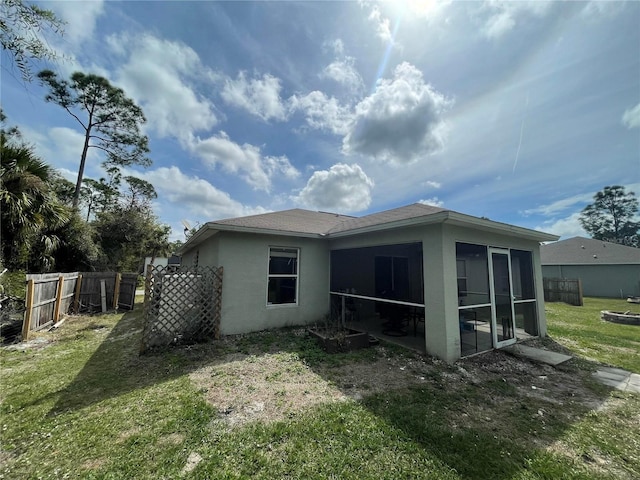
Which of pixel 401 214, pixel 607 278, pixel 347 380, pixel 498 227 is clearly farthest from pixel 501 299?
pixel 607 278

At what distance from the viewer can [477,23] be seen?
644 cm

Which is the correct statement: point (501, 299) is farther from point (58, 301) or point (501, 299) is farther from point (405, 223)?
point (58, 301)

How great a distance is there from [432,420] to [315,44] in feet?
30.5

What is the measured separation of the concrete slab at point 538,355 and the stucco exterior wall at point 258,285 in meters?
4.92

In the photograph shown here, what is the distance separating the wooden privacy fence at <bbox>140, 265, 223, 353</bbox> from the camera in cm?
517

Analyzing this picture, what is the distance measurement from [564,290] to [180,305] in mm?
19622

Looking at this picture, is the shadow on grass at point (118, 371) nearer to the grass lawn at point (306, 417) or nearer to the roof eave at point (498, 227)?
the grass lawn at point (306, 417)

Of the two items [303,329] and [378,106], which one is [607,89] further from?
[303,329]

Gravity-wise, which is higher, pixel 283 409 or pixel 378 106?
pixel 378 106

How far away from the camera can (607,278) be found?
62.7 feet

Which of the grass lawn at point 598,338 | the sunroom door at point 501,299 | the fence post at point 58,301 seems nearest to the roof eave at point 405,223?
the sunroom door at point 501,299

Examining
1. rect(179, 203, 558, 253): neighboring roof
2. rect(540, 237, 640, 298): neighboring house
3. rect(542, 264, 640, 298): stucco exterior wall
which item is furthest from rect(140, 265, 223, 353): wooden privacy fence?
rect(542, 264, 640, 298): stucco exterior wall

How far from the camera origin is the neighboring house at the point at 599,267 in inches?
719

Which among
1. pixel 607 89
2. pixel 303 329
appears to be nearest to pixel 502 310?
pixel 303 329
